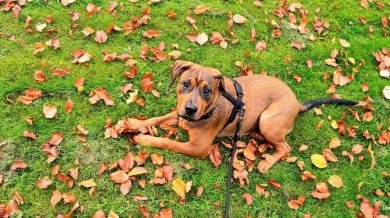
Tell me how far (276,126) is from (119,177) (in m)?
2.13

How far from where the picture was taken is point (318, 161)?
21.0ft

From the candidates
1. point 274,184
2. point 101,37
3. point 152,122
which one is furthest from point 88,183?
A: point 101,37

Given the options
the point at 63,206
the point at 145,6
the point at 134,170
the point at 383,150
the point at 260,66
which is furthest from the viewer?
the point at 145,6

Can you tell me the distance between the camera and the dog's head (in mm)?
5422

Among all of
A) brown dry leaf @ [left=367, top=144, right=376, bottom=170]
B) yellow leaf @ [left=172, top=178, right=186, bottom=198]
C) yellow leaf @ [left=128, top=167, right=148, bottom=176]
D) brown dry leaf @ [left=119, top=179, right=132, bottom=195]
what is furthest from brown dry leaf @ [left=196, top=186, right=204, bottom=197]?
brown dry leaf @ [left=367, top=144, right=376, bottom=170]

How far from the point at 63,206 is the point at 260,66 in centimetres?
373

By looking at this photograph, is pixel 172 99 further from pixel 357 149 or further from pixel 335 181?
pixel 357 149

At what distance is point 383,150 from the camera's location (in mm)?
6723

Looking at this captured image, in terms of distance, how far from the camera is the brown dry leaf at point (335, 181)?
243 inches

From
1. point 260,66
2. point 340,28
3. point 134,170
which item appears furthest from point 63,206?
point 340,28

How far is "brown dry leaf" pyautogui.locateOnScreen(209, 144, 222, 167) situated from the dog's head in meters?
0.76

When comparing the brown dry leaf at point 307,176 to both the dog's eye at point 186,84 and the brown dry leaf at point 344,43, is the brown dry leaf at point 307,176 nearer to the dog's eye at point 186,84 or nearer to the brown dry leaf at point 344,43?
the dog's eye at point 186,84

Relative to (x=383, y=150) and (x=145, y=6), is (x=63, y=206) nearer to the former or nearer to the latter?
(x=145, y=6)

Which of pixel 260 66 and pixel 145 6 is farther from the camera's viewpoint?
pixel 145 6
